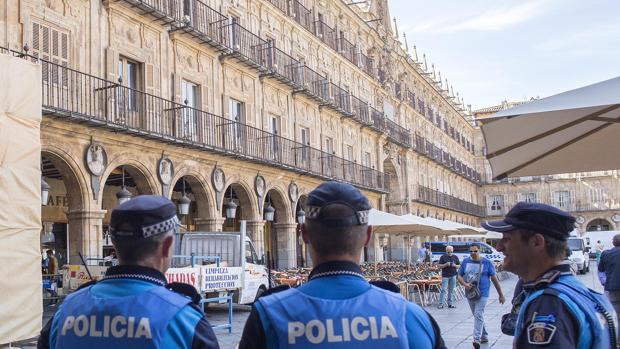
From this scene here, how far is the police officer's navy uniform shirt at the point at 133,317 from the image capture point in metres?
2.44

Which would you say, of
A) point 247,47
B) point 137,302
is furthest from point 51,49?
point 137,302

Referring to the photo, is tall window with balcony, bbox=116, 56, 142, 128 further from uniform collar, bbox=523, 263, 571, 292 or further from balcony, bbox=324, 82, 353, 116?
uniform collar, bbox=523, 263, 571, 292

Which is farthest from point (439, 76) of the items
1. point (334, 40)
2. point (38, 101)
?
point (38, 101)

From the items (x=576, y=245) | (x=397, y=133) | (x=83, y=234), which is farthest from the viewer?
(x=397, y=133)

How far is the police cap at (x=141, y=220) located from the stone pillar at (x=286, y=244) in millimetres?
21514

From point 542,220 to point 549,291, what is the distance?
1.24 ft

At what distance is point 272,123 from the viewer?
958 inches

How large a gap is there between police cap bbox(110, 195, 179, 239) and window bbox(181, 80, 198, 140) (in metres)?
15.6

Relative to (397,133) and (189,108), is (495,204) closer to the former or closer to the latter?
(397,133)

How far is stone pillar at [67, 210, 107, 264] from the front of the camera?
Answer: 14.9 metres

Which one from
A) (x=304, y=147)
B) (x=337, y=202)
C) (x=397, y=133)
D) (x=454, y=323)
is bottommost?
(x=454, y=323)

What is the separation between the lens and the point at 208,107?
20.2m

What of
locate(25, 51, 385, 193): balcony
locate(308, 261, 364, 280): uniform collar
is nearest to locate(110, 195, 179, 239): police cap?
locate(308, 261, 364, 280): uniform collar

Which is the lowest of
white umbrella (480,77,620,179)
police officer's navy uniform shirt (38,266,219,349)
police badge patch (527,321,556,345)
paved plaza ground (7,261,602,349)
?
paved plaza ground (7,261,602,349)
